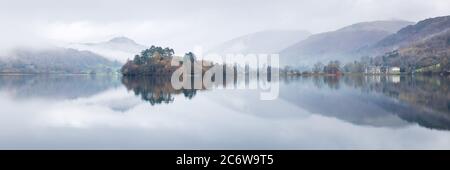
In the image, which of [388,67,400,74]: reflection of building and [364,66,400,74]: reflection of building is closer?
[388,67,400,74]: reflection of building

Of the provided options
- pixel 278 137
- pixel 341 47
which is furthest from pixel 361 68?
pixel 341 47

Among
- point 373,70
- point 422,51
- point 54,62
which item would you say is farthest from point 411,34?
point 54,62

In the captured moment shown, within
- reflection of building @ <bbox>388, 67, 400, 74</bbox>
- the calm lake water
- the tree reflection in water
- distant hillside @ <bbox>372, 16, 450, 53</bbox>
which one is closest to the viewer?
the calm lake water

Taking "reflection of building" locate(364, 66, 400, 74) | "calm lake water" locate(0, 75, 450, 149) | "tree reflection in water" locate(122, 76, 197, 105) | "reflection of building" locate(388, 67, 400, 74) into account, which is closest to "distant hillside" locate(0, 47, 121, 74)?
"reflection of building" locate(364, 66, 400, 74)

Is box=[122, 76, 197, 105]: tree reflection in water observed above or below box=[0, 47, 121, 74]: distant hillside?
below

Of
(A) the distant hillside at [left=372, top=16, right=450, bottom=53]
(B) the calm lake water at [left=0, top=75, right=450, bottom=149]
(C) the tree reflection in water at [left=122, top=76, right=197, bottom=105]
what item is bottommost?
(B) the calm lake water at [left=0, top=75, right=450, bottom=149]

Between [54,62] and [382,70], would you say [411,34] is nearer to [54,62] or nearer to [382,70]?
[382,70]

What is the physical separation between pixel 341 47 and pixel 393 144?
10028cm

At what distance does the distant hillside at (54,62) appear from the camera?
4606 centimetres

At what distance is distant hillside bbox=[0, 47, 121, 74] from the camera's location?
4606 cm

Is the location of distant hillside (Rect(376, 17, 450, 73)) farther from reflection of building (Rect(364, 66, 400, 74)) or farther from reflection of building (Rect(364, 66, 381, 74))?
reflection of building (Rect(364, 66, 381, 74))
